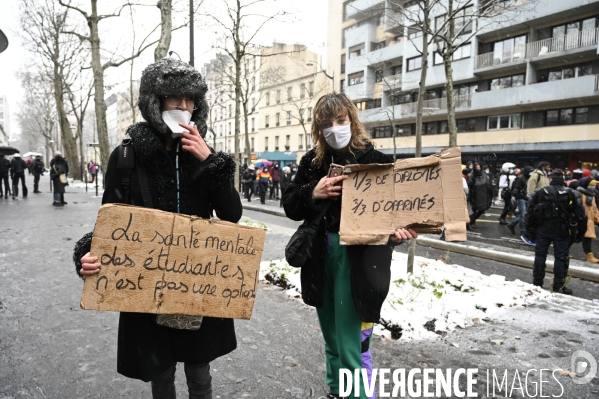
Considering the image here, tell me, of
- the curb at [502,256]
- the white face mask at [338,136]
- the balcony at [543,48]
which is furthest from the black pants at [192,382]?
the balcony at [543,48]

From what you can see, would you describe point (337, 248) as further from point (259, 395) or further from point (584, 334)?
point (584, 334)

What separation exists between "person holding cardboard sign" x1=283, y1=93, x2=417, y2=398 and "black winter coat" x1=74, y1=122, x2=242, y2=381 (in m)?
0.60

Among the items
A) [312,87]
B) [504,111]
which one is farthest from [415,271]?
[312,87]

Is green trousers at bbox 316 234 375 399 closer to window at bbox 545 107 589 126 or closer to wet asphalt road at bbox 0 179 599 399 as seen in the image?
wet asphalt road at bbox 0 179 599 399

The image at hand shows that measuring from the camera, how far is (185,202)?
6.85 ft

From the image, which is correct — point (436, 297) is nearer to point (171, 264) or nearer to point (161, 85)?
point (171, 264)

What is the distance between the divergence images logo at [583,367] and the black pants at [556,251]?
253cm

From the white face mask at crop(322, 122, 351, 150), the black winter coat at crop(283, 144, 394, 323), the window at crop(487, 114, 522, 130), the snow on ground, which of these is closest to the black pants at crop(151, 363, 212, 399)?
the black winter coat at crop(283, 144, 394, 323)

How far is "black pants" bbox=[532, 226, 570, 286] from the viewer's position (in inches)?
230

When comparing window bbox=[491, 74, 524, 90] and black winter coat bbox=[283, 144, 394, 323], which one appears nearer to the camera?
black winter coat bbox=[283, 144, 394, 323]

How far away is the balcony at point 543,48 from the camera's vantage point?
81.0 feet

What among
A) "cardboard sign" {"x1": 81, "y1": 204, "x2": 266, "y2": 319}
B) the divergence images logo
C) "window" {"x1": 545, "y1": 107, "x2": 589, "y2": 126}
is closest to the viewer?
"cardboard sign" {"x1": 81, "y1": 204, "x2": 266, "y2": 319}

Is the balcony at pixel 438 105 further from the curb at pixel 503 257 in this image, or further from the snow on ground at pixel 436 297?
the snow on ground at pixel 436 297

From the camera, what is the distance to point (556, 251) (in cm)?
588
